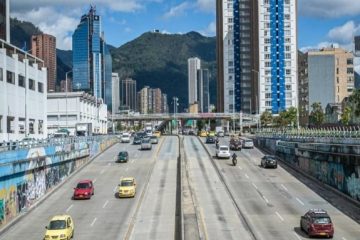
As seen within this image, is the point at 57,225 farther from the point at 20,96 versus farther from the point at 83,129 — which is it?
the point at 83,129

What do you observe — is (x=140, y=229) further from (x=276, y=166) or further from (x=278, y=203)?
(x=276, y=166)

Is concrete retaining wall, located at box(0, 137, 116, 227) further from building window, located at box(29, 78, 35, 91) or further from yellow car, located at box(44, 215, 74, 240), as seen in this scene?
building window, located at box(29, 78, 35, 91)

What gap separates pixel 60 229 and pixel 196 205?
13856mm

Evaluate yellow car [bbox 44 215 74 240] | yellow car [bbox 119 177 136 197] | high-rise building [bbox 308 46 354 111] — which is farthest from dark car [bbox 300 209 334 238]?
high-rise building [bbox 308 46 354 111]

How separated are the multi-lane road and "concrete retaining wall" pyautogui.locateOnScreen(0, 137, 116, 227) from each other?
1.17 metres

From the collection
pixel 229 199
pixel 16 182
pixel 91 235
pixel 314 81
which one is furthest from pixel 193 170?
pixel 314 81

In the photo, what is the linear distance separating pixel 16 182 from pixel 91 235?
1100 cm

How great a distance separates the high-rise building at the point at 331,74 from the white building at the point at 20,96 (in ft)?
402

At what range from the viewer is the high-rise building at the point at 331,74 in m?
194

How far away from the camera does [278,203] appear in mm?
51406

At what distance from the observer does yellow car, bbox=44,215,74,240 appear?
36875 millimetres

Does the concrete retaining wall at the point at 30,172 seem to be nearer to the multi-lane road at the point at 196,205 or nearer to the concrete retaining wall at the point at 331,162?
the multi-lane road at the point at 196,205

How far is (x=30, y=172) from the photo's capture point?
172 ft

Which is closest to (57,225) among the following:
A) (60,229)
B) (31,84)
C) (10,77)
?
(60,229)
